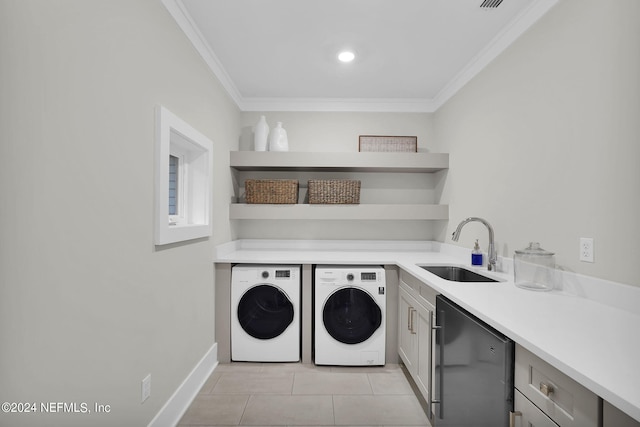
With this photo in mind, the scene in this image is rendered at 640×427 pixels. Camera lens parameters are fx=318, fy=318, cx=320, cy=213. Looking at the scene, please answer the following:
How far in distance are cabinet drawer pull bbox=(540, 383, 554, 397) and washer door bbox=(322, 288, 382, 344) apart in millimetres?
1628

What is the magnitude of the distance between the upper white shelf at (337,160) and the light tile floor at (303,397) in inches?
70.8

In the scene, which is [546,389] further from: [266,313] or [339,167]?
[339,167]

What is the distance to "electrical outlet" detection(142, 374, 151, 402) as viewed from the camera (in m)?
1.54

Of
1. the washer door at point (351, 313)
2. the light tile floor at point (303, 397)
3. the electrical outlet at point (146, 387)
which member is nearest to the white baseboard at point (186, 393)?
the light tile floor at point (303, 397)

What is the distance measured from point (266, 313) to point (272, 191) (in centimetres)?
115

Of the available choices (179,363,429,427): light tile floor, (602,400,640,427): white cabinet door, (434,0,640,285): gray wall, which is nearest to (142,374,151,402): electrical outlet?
(179,363,429,427): light tile floor

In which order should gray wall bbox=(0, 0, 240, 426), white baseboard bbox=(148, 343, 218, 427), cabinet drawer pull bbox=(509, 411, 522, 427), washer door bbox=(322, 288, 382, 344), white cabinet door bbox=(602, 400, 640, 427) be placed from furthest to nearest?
washer door bbox=(322, 288, 382, 344) < white baseboard bbox=(148, 343, 218, 427) < cabinet drawer pull bbox=(509, 411, 522, 427) < gray wall bbox=(0, 0, 240, 426) < white cabinet door bbox=(602, 400, 640, 427)

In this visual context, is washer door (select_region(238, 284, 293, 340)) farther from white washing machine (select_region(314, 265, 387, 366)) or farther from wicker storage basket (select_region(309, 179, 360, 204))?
wicker storage basket (select_region(309, 179, 360, 204))

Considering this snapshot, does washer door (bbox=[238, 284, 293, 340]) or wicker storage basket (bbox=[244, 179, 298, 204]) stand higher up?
wicker storage basket (bbox=[244, 179, 298, 204])

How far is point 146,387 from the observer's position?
156 centimetres

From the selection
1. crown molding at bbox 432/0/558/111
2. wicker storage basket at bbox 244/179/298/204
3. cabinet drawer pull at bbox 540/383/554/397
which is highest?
crown molding at bbox 432/0/558/111

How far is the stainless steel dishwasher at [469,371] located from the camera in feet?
3.74

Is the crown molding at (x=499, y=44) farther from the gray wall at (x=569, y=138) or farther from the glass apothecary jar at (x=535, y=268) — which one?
the glass apothecary jar at (x=535, y=268)

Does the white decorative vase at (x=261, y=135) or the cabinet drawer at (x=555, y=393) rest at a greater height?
the white decorative vase at (x=261, y=135)
